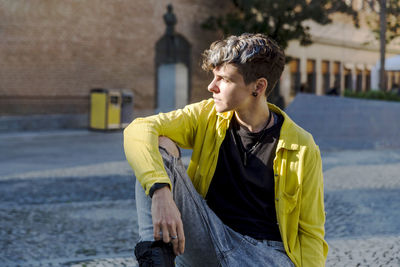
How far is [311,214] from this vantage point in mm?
2600

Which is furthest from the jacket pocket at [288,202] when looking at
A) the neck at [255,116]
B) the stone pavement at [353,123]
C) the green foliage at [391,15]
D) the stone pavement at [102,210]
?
the green foliage at [391,15]

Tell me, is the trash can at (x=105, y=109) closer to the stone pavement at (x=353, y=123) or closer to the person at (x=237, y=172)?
the stone pavement at (x=353, y=123)

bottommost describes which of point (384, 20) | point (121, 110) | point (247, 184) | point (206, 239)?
point (121, 110)

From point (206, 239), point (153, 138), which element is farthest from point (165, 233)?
point (153, 138)

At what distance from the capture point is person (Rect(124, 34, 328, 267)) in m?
2.49

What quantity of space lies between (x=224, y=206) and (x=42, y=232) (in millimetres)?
2923

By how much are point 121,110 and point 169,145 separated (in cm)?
1659

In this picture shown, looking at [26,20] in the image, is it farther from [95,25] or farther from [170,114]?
[170,114]

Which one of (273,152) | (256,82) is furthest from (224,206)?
(256,82)

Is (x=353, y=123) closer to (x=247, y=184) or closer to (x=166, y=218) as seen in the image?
(x=247, y=184)

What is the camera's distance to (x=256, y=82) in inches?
102

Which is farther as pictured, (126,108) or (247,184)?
(126,108)

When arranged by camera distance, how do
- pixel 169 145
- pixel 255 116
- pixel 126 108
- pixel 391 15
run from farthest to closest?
pixel 391 15 → pixel 126 108 → pixel 255 116 → pixel 169 145

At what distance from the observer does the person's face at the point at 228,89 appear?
2561 millimetres
